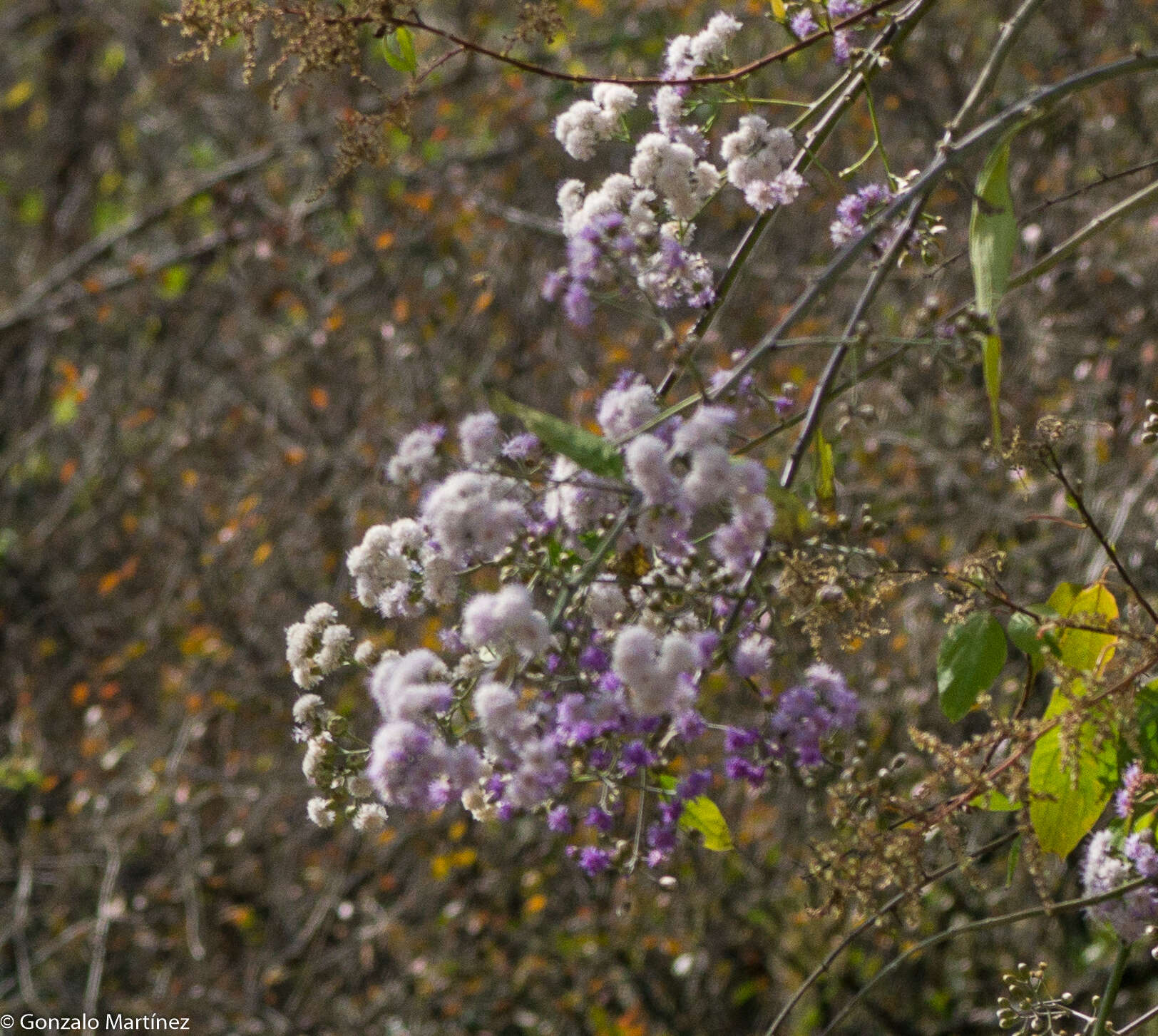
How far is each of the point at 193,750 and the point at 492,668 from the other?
405 cm

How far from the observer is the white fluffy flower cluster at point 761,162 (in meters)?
1.55

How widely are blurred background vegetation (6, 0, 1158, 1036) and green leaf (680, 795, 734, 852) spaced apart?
1818 mm

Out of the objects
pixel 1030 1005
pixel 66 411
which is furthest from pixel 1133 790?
pixel 66 411

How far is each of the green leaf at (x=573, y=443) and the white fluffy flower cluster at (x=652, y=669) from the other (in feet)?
0.46

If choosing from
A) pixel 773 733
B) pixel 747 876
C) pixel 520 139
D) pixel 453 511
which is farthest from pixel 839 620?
pixel 520 139

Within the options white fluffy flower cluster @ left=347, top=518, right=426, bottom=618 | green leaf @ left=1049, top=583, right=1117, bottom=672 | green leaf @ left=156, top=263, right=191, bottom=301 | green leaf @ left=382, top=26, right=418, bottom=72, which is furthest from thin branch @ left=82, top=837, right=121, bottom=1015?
green leaf @ left=1049, top=583, right=1117, bottom=672

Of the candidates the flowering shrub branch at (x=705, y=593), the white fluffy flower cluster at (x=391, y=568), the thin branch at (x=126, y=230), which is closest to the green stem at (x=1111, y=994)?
the flowering shrub branch at (x=705, y=593)

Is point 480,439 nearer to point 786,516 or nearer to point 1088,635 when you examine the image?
point 786,516

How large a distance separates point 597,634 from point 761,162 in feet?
2.02

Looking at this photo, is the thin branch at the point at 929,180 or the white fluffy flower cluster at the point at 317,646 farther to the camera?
the white fluffy flower cluster at the point at 317,646

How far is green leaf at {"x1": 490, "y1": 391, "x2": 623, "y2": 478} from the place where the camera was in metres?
1.11

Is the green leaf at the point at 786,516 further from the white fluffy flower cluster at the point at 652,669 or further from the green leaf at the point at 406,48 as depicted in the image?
the green leaf at the point at 406,48

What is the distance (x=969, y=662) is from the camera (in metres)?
1.57

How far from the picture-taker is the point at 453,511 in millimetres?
1180
